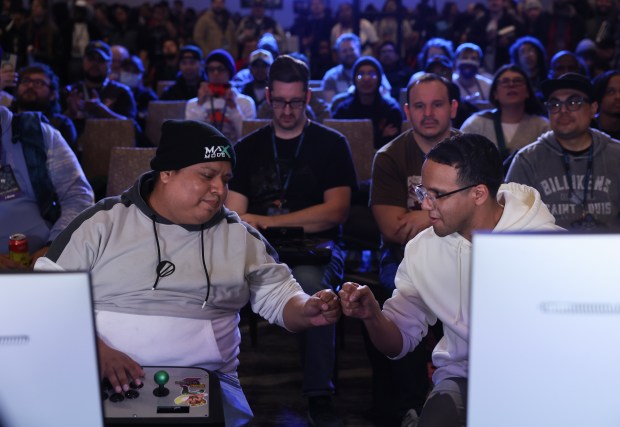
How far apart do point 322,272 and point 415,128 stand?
0.85 meters

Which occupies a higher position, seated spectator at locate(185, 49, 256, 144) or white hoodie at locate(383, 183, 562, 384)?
seated spectator at locate(185, 49, 256, 144)

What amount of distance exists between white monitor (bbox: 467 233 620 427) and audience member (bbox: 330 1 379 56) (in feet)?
31.8

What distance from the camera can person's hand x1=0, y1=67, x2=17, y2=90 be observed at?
5.93 m

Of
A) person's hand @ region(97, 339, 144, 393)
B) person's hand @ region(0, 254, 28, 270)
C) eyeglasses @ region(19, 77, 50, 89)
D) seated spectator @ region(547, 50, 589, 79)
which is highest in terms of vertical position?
seated spectator @ region(547, 50, 589, 79)

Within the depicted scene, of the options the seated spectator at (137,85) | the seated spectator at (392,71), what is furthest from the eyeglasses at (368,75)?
the seated spectator at (392,71)

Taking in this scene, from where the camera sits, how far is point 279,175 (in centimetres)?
443

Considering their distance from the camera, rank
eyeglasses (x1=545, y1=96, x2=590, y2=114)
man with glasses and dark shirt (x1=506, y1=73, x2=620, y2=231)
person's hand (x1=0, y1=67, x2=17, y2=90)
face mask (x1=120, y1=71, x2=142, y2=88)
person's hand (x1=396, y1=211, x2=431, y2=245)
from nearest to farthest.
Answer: person's hand (x1=396, y1=211, x2=431, y2=245), man with glasses and dark shirt (x1=506, y1=73, x2=620, y2=231), eyeglasses (x1=545, y1=96, x2=590, y2=114), person's hand (x1=0, y1=67, x2=17, y2=90), face mask (x1=120, y1=71, x2=142, y2=88)

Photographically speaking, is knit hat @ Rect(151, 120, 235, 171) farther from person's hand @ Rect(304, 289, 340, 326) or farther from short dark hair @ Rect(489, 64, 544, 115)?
short dark hair @ Rect(489, 64, 544, 115)

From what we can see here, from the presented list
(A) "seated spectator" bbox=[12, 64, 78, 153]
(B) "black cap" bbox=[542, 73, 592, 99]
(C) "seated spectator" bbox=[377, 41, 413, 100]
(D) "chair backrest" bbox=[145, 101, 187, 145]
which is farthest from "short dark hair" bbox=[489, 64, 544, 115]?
(C) "seated spectator" bbox=[377, 41, 413, 100]

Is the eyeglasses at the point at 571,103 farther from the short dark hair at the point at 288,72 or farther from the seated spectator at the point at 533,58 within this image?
the seated spectator at the point at 533,58

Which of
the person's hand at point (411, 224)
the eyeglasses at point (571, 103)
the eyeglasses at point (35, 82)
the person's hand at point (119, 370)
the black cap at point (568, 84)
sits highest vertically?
the eyeglasses at point (35, 82)

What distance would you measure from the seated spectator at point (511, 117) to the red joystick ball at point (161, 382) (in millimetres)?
3513

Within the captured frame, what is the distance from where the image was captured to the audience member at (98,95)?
264 inches

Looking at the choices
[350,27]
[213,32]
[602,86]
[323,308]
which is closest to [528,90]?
[602,86]
